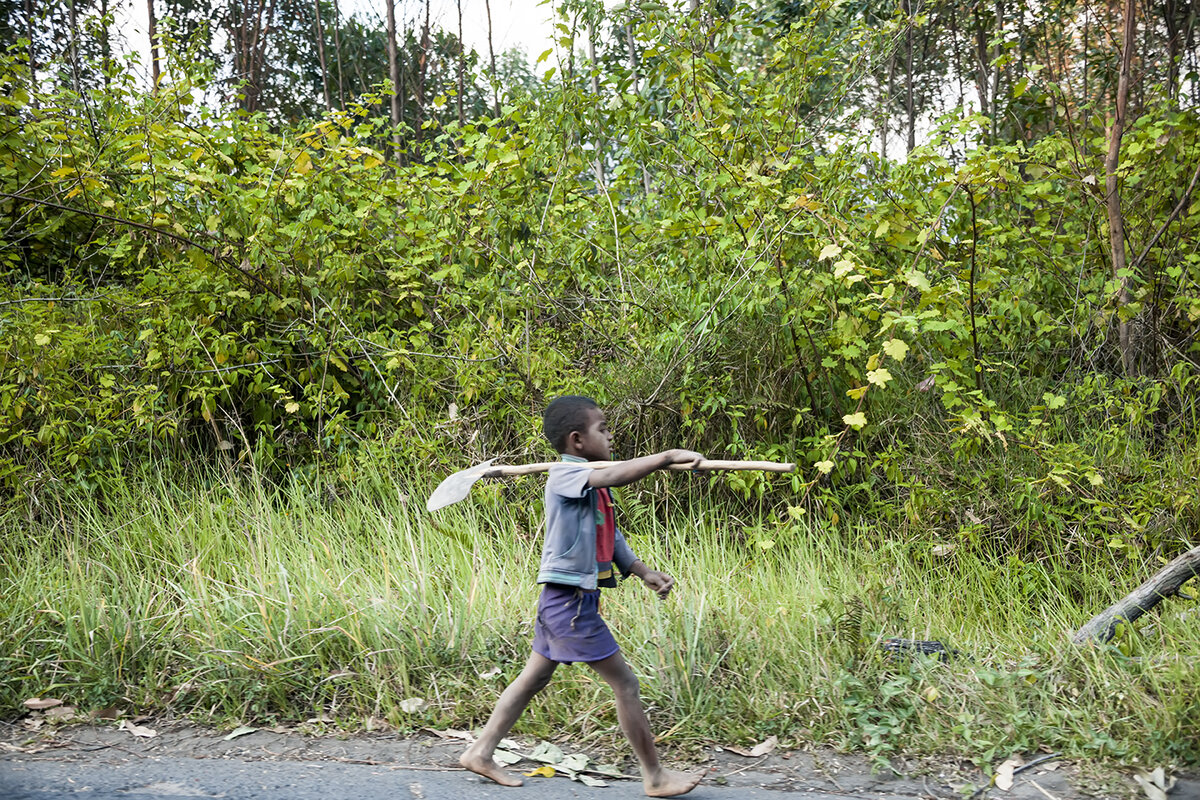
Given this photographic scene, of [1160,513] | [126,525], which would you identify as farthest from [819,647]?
[126,525]

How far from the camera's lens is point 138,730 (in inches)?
159

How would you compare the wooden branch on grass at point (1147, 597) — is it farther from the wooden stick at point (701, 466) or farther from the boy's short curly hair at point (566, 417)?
the boy's short curly hair at point (566, 417)

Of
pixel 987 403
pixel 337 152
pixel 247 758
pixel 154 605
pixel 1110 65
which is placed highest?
pixel 1110 65

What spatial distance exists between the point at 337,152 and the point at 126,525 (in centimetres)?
293

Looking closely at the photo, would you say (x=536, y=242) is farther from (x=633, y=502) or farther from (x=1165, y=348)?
(x=1165, y=348)

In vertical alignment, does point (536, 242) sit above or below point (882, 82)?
below

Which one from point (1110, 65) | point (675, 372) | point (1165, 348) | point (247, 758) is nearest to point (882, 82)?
point (1110, 65)

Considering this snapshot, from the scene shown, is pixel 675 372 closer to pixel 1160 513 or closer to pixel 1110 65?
pixel 1160 513

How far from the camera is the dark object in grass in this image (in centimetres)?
404

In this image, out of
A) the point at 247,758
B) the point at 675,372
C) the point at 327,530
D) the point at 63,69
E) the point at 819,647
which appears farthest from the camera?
the point at 63,69

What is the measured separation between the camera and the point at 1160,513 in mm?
5152

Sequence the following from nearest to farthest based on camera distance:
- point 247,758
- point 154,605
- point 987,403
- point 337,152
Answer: point 247,758 < point 154,605 < point 987,403 < point 337,152

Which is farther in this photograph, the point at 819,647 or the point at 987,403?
the point at 987,403

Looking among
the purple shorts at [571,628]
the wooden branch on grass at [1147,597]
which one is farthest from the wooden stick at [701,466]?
the wooden branch on grass at [1147,597]
